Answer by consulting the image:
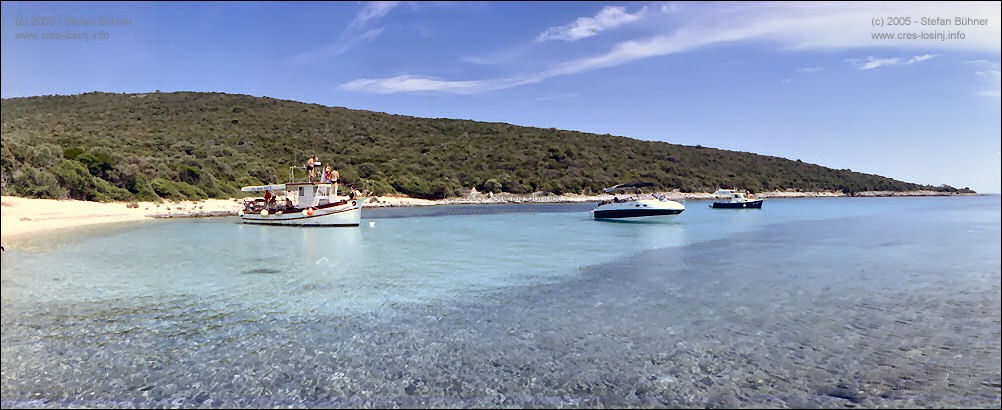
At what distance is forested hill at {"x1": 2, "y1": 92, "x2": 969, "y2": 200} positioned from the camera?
39781 millimetres

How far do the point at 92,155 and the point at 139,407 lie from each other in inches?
1730

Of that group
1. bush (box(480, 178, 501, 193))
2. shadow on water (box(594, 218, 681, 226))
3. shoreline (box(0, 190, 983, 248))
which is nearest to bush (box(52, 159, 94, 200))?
shoreline (box(0, 190, 983, 248))

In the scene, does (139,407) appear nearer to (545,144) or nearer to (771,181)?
(545,144)

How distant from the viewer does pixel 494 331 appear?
332 inches

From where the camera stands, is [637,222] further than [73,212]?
Yes

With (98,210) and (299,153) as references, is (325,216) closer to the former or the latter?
(98,210)

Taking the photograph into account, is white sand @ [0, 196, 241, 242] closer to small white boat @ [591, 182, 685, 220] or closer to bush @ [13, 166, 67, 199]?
bush @ [13, 166, 67, 199]

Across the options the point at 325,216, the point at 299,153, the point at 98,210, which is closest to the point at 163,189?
the point at 98,210

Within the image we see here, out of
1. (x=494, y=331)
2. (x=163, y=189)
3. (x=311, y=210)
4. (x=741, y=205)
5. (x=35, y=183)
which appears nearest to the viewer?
(x=494, y=331)

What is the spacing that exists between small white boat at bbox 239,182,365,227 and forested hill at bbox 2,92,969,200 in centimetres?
1300

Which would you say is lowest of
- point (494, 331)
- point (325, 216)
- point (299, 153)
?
point (494, 331)

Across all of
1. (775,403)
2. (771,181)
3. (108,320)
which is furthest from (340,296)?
(771,181)

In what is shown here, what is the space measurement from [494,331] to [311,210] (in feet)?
79.2

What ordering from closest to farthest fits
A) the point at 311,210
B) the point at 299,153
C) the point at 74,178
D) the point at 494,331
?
the point at 494,331 → the point at 311,210 → the point at 74,178 → the point at 299,153
